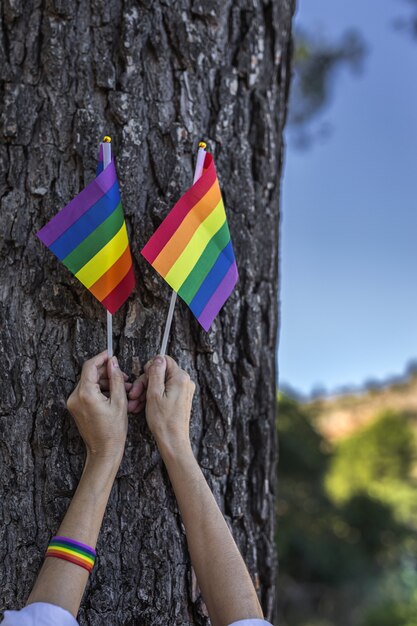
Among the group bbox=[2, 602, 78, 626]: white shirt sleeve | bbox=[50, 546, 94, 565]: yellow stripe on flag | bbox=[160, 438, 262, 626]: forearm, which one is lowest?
bbox=[2, 602, 78, 626]: white shirt sleeve

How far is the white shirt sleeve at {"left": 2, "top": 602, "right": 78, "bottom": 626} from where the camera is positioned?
1.11 meters

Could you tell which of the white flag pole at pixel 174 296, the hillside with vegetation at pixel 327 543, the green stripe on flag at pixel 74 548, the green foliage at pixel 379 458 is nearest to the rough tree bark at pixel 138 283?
the white flag pole at pixel 174 296

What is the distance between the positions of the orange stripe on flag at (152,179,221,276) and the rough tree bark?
60 mm

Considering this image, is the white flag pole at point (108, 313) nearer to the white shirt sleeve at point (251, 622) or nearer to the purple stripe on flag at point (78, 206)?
the purple stripe on flag at point (78, 206)

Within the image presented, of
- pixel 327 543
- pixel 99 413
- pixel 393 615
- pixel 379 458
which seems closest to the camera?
pixel 99 413

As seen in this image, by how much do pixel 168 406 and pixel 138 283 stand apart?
0.25 m

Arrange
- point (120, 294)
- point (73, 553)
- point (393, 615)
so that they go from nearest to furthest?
point (73, 553)
point (120, 294)
point (393, 615)

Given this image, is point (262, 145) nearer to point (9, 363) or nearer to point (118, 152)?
point (118, 152)

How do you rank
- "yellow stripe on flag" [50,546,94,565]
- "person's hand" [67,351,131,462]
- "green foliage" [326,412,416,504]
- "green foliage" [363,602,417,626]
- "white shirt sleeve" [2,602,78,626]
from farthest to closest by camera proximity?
"green foliage" [326,412,416,504] < "green foliage" [363,602,417,626] < "person's hand" [67,351,131,462] < "yellow stripe on flag" [50,546,94,565] < "white shirt sleeve" [2,602,78,626]

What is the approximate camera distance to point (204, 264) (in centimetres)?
148

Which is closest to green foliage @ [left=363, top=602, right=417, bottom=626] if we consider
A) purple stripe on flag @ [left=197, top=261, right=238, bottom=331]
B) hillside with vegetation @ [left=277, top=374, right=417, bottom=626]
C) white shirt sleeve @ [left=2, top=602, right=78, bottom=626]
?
hillside with vegetation @ [left=277, top=374, right=417, bottom=626]

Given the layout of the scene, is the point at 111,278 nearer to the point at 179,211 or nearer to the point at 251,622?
the point at 179,211

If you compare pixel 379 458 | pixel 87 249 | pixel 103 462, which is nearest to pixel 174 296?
pixel 87 249

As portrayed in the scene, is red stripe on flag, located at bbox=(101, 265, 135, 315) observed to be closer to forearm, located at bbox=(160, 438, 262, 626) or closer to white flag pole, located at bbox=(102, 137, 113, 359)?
white flag pole, located at bbox=(102, 137, 113, 359)
